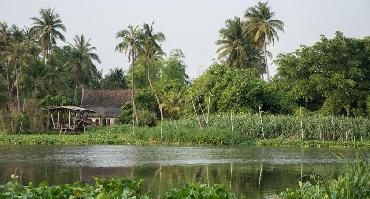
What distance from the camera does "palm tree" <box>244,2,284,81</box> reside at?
176 feet

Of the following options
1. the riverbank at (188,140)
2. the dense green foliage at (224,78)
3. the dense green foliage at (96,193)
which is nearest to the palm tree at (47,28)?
the dense green foliage at (224,78)

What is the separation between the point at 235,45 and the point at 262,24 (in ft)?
11.2

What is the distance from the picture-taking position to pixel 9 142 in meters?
35.8

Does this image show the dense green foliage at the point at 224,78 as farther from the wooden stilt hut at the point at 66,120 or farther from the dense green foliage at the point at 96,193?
the dense green foliage at the point at 96,193

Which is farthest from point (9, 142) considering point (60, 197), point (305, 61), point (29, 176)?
point (60, 197)

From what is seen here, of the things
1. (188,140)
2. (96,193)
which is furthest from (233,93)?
(96,193)

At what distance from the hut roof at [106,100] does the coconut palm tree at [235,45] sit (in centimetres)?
1327

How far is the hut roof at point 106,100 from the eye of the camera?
61862mm

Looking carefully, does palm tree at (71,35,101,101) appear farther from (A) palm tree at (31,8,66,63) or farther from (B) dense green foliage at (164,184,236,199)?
(B) dense green foliage at (164,184,236,199)

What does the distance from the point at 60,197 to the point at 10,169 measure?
34.9 feet

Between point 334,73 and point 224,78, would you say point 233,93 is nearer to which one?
point 224,78

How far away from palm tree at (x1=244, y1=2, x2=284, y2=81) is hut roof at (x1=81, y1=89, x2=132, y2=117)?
16508 mm

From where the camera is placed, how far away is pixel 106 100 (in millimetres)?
62969

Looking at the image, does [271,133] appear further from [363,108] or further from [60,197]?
[60,197]
